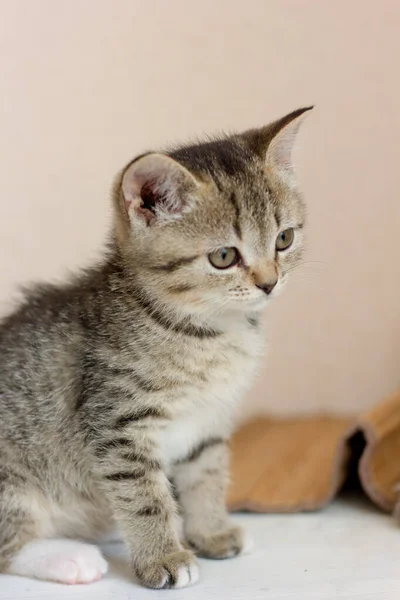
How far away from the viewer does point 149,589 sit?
124 cm

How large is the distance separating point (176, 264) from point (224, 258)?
0.08 meters

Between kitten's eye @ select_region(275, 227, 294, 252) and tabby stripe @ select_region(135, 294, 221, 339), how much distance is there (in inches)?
7.4

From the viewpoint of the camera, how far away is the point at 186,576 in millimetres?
1245

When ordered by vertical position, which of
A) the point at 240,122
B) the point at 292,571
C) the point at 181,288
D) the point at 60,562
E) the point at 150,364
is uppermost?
the point at 240,122

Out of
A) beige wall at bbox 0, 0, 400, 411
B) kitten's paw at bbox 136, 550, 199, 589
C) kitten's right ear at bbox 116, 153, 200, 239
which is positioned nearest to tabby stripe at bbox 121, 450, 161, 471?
kitten's paw at bbox 136, 550, 199, 589

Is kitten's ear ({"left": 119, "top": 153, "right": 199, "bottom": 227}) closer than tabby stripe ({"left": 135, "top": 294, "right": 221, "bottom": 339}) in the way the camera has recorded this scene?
Yes

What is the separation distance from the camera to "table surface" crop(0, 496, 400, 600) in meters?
1.21

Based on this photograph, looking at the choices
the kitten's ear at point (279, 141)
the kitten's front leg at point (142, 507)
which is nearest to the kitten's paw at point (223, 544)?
the kitten's front leg at point (142, 507)

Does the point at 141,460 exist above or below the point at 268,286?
below

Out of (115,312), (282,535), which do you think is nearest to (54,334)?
(115,312)

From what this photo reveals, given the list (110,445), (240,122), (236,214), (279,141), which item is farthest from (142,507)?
(240,122)

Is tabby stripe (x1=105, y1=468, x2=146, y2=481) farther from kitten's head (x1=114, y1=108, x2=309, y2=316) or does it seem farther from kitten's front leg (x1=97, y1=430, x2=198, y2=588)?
kitten's head (x1=114, y1=108, x2=309, y2=316)

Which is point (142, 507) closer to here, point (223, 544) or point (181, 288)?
point (223, 544)

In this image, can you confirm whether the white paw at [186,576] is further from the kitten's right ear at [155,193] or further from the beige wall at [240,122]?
the beige wall at [240,122]
